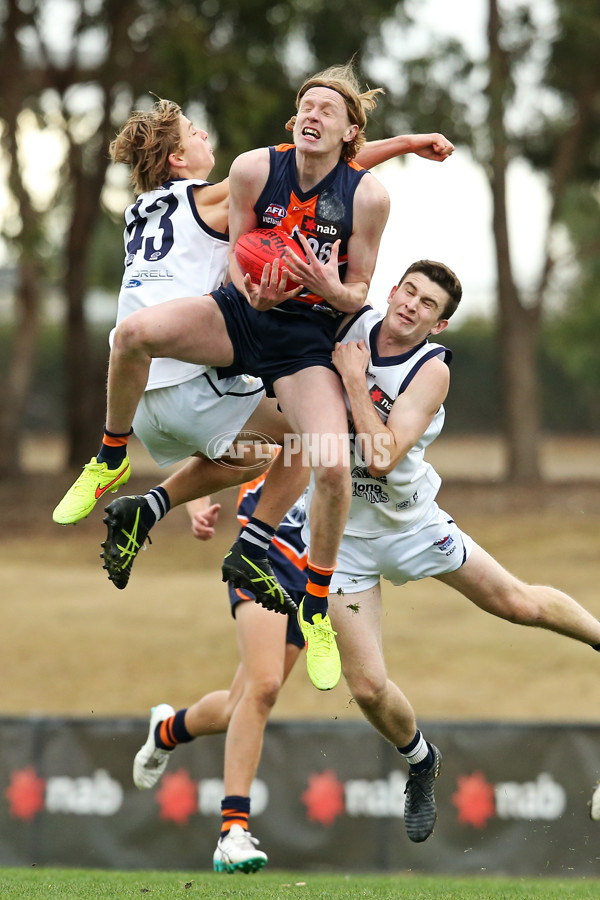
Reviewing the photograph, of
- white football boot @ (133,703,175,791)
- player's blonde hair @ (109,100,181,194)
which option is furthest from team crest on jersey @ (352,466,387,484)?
white football boot @ (133,703,175,791)

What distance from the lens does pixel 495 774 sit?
391 inches

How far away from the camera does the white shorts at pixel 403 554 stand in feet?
19.0

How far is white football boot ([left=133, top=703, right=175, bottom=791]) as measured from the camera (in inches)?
305

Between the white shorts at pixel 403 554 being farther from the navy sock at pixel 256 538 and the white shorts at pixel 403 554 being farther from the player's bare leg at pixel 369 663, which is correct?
the navy sock at pixel 256 538

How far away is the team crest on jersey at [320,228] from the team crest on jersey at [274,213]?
0.35 ft

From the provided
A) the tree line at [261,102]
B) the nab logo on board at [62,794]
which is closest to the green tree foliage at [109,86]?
the tree line at [261,102]

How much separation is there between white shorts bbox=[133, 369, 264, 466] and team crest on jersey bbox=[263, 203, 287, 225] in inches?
29.3

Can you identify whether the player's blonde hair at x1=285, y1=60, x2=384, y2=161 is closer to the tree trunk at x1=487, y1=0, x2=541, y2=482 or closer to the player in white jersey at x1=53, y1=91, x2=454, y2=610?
the player in white jersey at x1=53, y1=91, x2=454, y2=610

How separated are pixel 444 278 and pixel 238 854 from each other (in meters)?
3.17

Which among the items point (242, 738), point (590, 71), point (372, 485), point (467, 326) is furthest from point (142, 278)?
point (467, 326)

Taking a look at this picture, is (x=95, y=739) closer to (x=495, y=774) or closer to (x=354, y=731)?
(x=354, y=731)

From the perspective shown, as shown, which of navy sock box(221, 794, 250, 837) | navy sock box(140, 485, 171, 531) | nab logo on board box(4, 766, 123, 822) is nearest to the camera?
navy sock box(140, 485, 171, 531)

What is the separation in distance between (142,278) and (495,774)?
5.99 meters

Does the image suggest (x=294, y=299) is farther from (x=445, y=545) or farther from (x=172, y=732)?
(x=172, y=732)
